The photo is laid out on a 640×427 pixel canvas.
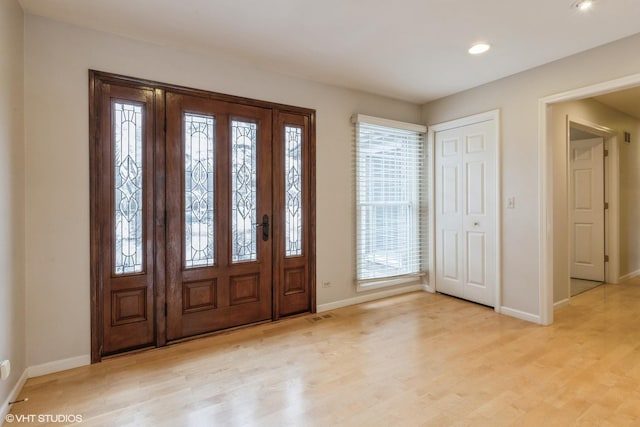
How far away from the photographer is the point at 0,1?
6.12 ft

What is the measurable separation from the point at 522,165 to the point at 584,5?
1.53 metres

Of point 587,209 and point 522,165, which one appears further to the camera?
point 587,209

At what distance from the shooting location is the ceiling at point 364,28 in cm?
226

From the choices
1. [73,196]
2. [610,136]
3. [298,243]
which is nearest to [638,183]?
[610,136]

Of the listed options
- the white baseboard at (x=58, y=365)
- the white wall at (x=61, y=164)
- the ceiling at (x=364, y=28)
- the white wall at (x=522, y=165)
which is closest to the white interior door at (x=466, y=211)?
the white wall at (x=522, y=165)

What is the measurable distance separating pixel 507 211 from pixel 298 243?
7.45 ft

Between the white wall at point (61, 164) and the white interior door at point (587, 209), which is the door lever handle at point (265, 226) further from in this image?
the white interior door at point (587, 209)

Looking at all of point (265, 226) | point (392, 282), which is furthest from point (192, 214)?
point (392, 282)

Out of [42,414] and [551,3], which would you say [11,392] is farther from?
[551,3]

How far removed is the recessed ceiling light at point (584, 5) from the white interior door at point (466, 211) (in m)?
1.49

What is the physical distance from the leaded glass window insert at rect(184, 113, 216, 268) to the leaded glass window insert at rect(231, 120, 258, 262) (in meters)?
0.20

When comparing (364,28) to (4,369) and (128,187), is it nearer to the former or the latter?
(128,187)

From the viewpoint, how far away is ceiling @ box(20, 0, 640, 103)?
Answer: 7.41 feet

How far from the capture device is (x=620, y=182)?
496cm
